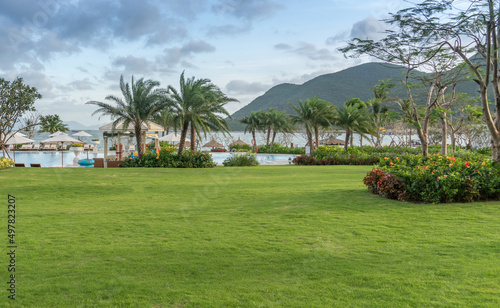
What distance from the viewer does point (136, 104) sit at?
2136 centimetres

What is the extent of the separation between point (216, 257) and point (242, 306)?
1.47 m

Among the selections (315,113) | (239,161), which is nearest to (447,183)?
(239,161)

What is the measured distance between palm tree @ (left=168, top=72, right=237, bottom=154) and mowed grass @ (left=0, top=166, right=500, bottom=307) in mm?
12247

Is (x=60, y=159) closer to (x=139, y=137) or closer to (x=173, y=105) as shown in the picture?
(x=139, y=137)

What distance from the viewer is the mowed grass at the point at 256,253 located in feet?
12.4

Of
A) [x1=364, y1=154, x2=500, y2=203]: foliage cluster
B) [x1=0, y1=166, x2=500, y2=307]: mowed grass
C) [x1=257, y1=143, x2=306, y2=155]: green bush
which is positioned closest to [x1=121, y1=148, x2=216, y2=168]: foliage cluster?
[x1=0, y1=166, x2=500, y2=307]: mowed grass

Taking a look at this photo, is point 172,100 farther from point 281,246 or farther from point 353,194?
point 281,246

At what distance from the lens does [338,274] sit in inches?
170

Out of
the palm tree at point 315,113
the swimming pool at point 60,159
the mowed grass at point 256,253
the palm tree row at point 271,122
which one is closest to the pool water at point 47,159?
the swimming pool at point 60,159

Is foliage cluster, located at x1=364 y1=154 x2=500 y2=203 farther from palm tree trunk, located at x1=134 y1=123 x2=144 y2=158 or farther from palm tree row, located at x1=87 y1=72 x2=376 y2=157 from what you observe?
palm tree trunk, located at x1=134 y1=123 x2=144 y2=158

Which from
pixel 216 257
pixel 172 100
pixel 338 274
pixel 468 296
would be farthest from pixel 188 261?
pixel 172 100

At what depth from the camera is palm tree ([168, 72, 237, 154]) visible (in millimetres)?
21250

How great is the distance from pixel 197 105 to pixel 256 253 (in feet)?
56.2

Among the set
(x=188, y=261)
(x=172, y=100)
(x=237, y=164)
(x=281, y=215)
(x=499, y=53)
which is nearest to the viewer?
(x=188, y=261)
